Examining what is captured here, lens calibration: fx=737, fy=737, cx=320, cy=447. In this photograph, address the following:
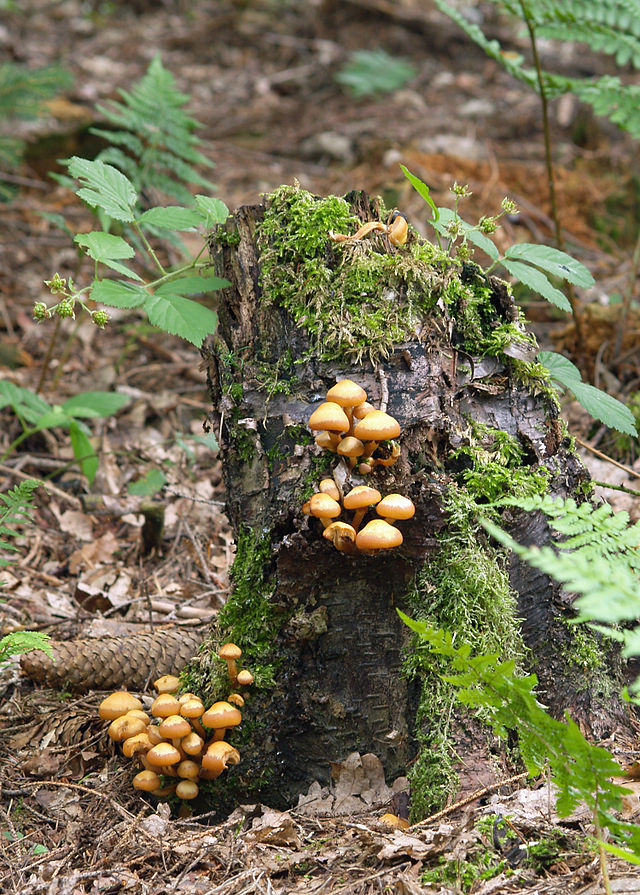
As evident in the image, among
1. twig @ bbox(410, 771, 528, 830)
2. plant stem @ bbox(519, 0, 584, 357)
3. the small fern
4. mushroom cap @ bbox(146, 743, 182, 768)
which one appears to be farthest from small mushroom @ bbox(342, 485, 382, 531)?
the small fern

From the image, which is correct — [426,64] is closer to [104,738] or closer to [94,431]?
[94,431]

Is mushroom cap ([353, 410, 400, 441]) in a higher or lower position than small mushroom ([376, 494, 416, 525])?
higher

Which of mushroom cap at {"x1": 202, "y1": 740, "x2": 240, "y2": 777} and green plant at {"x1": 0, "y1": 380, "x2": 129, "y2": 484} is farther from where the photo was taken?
green plant at {"x1": 0, "y1": 380, "x2": 129, "y2": 484}

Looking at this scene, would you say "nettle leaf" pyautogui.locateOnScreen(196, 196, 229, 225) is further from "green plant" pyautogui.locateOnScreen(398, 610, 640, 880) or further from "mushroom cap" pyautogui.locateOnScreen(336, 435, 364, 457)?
"green plant" pyautogui.locateOnScreen(398, 610, 640, 880)

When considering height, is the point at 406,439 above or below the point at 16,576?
above

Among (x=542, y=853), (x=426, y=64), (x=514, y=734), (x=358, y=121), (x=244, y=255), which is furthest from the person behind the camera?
(x=426, y=64)

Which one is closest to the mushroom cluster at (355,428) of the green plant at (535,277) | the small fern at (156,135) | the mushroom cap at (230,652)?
the green plant at (535,277)

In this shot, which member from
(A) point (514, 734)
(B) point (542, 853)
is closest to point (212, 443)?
(A) point (514, 734)
